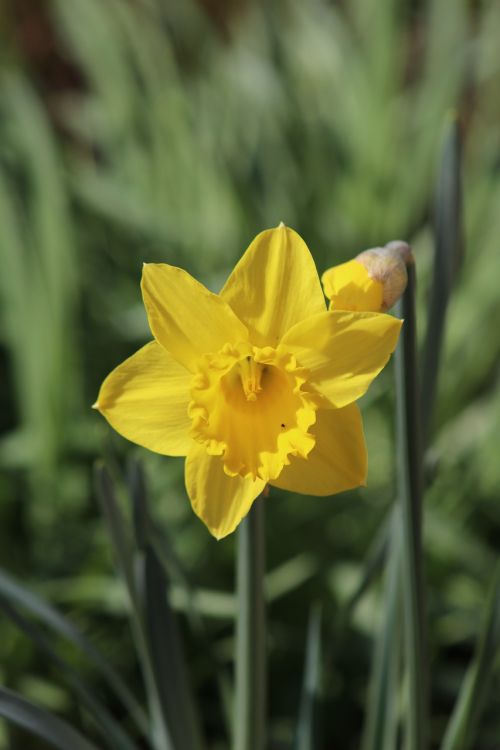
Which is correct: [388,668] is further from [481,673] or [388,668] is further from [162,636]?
[162,636]

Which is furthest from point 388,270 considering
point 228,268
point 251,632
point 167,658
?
point 228,268

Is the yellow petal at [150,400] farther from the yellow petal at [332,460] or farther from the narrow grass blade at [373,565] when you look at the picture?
the narrow grass blade at [373,565]

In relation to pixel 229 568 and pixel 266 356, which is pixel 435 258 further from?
pixel 229 568

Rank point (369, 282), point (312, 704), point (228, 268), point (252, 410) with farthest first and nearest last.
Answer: point (228, 268) < point (312, 704) < point (252, 410) < point (369, 282)

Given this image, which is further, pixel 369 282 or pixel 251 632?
pixel 251 632

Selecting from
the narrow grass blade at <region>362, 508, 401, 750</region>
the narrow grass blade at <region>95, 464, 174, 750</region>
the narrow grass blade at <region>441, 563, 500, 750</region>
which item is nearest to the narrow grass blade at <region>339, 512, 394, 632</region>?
the narrow grass blade at <region>362, 508, 401, 750</region>

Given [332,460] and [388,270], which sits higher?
[388,270]
